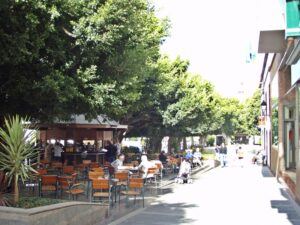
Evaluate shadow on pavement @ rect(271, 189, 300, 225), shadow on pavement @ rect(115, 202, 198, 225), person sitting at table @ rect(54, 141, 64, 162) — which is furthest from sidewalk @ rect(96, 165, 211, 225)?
person sitting at table @ rect(54, 141, 64, 162)

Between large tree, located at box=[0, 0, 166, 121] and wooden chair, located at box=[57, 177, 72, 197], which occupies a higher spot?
large tree, located at box=[0, 0, 166, 121]

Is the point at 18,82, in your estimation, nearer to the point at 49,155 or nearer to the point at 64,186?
the point at 64,186

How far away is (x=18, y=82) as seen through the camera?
11.6 metres

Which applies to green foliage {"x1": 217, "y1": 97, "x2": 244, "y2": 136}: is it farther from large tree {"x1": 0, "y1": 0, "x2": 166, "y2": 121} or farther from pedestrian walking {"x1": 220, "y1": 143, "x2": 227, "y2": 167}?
large tree {"x1": 0, "y1": 0, "x2": 166, "y2": 121}

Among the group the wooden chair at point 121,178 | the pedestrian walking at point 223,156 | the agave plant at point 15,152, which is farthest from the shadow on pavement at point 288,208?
the pedestrian walking at point 223,156

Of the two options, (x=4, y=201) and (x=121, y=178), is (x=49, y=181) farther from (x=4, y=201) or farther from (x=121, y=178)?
(x=4, y=201)

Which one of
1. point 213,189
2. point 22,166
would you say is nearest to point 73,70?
point 22,166

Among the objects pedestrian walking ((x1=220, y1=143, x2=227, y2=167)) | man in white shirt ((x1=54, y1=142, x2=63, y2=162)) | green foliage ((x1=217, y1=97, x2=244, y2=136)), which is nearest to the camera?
man in white shirt ((x1=54, y1=142, x2=63, y2=162))

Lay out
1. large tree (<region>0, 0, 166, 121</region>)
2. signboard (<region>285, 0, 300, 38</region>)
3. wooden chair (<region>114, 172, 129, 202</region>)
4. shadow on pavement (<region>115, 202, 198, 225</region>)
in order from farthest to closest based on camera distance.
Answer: wooden chair (<region>114, 172, 129, 202</region>)
shadow on pavement (<region>115, 202, 198, 225</region>)
large tree (<region>0, 0, 166, 121</region>)
signboard (<region>285, 0, 300, 38</region>)

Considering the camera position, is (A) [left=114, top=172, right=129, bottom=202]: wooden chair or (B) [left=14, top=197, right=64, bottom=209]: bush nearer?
(B) [left=14, top=197, right=64, bottom=209]: bush

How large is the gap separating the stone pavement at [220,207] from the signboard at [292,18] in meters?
5.09

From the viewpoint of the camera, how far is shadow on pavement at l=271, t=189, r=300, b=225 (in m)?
11.6

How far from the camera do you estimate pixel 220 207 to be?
1362 cm

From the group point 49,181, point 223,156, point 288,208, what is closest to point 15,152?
point 49,181
